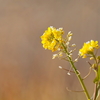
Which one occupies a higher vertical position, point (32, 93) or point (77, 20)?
point (77, 20)

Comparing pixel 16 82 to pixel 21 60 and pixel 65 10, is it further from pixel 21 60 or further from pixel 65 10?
pixel 65 10

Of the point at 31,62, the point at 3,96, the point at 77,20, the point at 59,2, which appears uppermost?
the point at 59,2

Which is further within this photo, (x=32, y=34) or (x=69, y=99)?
(x=32, y=34)

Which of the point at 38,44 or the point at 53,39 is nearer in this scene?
the point at 53,39

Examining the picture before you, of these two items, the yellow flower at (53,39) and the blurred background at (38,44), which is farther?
the blurred background at (38,44)

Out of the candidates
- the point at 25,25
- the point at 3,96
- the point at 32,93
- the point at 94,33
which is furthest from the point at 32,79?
the point at 94,33

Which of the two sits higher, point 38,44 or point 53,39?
point 38,44

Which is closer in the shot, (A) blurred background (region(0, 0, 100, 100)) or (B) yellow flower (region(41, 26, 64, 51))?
(B) yellow flower (region(41, 26, 64, 51))
